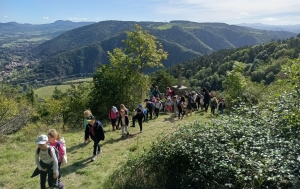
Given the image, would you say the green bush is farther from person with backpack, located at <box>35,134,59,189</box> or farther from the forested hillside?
the forested hillside

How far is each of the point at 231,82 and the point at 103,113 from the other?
1450 centimetres

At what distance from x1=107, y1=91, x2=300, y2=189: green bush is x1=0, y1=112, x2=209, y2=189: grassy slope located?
3.42 ft

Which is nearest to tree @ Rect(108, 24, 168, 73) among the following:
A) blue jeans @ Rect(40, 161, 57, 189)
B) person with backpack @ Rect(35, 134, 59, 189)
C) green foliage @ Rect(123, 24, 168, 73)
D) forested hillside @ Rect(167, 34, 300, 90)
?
green foliage @ Rect(123, 24, 168, 73)

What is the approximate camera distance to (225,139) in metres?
5.82

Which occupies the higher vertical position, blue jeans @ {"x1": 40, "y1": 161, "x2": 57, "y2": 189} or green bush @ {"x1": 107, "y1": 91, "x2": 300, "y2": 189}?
green bush @ {"x1": 107, "y1": 91, "x2": 300, "y2": 189}

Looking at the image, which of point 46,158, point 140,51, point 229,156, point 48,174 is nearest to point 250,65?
point 140,51

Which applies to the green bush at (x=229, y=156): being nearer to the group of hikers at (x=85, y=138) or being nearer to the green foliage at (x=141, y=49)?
the group of hikers at (x=85, y=138)

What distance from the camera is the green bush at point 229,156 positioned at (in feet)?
15.5

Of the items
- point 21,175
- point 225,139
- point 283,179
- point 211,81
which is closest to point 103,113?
point 21,175

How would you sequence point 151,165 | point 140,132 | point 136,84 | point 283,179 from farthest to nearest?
point 136,84, point 140,132, point 151,165, point 283,179

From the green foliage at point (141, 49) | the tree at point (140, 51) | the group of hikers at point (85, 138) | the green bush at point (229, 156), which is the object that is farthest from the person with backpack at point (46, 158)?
the green foliage at point (141, 49)

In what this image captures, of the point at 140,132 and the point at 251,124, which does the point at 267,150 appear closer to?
the point at 251,124

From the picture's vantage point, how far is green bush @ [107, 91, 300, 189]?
15.5 feet

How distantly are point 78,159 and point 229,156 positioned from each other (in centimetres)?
644
